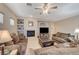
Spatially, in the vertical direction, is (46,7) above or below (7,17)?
above

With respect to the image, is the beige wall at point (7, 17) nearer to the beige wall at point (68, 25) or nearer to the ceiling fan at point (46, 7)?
the ceiling fan at point (46, 7)

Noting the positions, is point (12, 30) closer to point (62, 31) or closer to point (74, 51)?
point (62, 31)

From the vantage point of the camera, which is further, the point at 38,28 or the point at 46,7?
the point at 38,28

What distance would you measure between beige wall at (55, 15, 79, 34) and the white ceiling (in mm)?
78

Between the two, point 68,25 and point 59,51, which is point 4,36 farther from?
point 68,25

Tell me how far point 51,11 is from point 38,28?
0.43 metres

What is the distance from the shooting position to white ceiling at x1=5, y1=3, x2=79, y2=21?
2.16 meters

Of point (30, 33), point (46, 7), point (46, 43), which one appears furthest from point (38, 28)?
point (46, 7)

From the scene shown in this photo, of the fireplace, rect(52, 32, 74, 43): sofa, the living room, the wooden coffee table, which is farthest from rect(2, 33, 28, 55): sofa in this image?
rect(52, 32, 74, 43): sofa

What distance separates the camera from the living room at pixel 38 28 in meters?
2.15

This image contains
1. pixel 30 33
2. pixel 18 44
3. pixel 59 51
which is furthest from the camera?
pixel 30 33

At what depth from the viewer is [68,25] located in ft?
7.57
